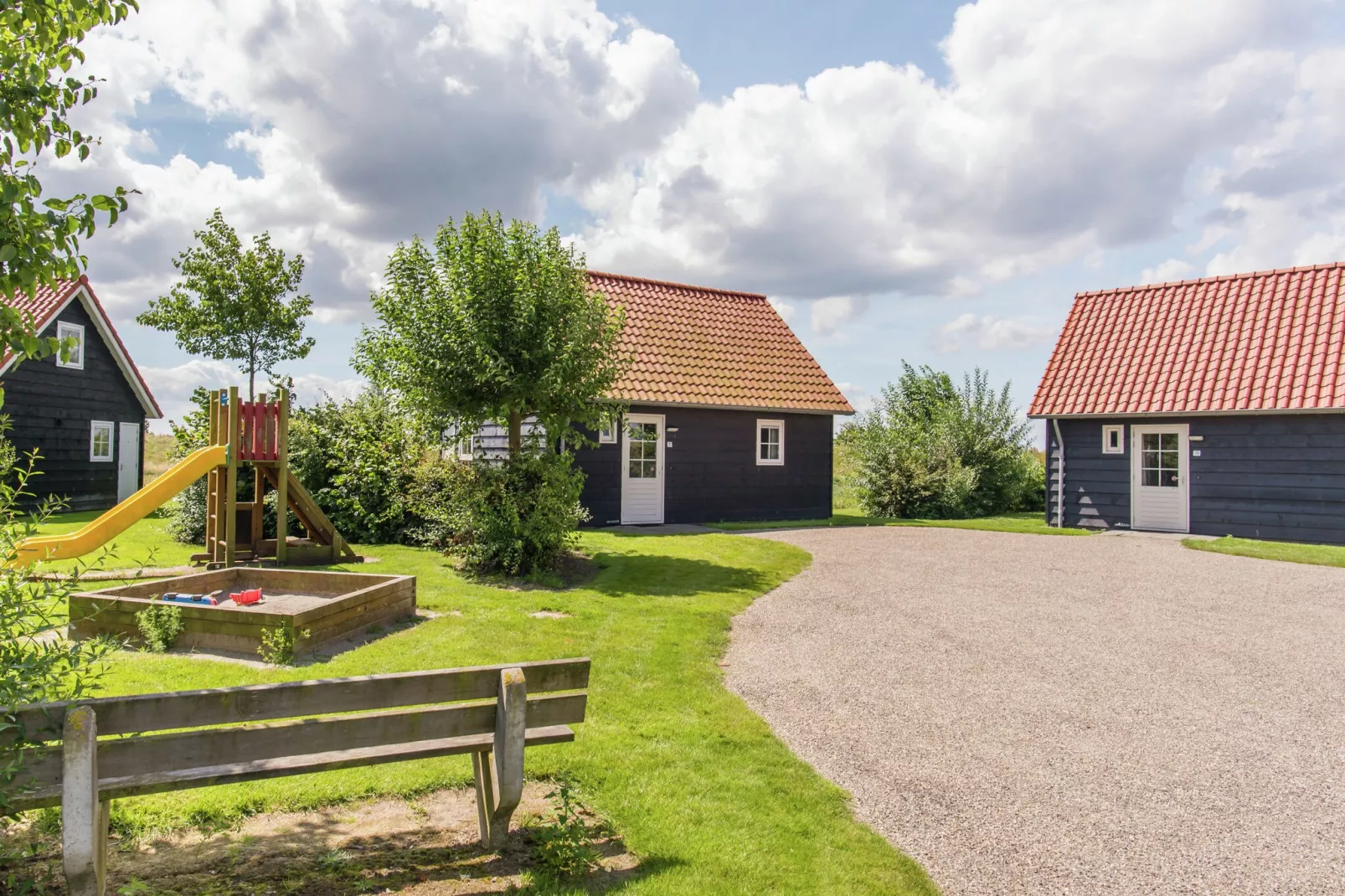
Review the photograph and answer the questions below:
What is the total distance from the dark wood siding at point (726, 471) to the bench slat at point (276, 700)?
13170 mm

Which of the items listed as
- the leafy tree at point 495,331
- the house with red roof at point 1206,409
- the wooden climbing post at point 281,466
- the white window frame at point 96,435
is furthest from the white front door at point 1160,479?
the white window frame at point 96,435

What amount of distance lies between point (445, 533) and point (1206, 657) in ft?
34.9

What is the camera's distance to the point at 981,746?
5.43 meters

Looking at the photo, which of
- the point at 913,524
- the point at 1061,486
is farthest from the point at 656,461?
the point at 1061,486

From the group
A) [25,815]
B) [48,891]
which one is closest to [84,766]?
[48,891]

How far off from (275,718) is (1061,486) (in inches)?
764

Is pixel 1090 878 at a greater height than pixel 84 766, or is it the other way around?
pixel 84 766

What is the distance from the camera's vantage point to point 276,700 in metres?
3.36

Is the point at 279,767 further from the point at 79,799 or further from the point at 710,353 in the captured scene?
the point at 710,353

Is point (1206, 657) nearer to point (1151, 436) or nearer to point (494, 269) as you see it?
point (494, 269)

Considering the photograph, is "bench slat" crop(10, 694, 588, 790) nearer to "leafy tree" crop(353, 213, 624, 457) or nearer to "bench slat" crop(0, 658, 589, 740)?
"bench slat" crop(0, 658, 589, 740)

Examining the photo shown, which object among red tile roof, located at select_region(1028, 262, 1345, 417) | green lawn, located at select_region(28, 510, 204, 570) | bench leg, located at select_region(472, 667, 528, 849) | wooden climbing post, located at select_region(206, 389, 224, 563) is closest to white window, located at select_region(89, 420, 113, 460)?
green lawn, located at select_region(28, 510, 204, 570)

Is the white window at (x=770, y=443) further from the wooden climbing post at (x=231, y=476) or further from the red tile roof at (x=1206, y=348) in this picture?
the wooden climbing post at (x=231, y=476)

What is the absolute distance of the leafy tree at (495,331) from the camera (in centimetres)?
1130
